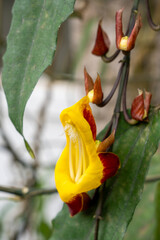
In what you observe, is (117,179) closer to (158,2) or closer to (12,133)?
(158,2)

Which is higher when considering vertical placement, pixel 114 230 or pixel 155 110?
pixel 155 110

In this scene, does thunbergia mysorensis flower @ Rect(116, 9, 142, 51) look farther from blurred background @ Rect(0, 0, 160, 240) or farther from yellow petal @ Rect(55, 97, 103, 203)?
blurred background @ Rect(0, 0, 160, 240)

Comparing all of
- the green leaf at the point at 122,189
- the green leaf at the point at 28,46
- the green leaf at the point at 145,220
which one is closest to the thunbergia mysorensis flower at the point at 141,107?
the green leaf at the point at 122,189

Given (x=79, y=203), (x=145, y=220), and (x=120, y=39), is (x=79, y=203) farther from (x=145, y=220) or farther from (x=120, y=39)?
(x=145, y=220)

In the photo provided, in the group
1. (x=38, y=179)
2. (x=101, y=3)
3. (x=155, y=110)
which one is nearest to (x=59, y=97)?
(x=101, y=3)

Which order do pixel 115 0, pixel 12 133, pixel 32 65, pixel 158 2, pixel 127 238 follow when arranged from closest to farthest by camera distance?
pixel 32 65 < pixel 127 238 < pixel 158 2 < pixel 115 0 < pixel 12 133

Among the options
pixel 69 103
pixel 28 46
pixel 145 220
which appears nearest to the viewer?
pixel 28 46

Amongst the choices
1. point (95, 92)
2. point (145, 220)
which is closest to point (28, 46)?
point (95, 92)

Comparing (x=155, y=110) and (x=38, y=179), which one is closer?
(x=155, y=110)

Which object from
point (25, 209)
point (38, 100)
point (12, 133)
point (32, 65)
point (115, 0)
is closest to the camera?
point (32, 65)
